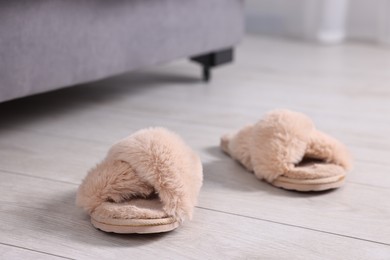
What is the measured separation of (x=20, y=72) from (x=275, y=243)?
67cm

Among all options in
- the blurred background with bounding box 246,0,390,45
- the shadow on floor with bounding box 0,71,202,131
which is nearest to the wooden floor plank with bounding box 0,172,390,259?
the shadow on floor with bounding box 0,71,202,131

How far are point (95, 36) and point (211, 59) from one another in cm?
61

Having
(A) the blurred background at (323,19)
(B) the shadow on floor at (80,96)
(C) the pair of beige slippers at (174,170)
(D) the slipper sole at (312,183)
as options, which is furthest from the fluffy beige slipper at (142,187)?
(A) the blurred background at (323,19)

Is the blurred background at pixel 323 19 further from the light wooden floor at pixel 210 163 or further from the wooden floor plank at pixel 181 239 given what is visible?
the wooden floor plank at pixel 181 239

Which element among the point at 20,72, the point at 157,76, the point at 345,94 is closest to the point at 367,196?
the point at 20,72

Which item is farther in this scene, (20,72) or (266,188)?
(20,72)

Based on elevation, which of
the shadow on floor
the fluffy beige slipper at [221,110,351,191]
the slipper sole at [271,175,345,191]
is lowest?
the shadow on floor

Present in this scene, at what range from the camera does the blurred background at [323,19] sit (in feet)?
9.75

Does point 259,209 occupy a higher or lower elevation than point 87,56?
lower

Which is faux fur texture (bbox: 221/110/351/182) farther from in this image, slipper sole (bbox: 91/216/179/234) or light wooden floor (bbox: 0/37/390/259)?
slipper sole (bbox: 91/216/179/234)

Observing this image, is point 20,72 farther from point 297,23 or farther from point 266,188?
point 297,23

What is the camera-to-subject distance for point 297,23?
316 centimetres

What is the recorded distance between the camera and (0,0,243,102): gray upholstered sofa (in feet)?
4.25

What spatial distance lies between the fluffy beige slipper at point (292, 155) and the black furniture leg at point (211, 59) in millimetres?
838
